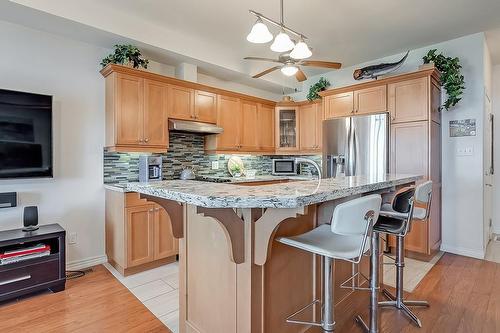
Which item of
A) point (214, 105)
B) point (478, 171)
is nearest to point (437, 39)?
point (478, 171)

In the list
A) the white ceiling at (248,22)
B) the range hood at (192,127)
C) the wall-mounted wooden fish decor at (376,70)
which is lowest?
the range hood at (192,127)

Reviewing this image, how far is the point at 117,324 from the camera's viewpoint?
6.56 ft

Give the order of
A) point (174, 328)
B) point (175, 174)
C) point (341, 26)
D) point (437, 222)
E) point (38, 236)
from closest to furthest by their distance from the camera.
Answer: point (174, 328), point (38, 236), point (341, 26), point (437, 222), point (175, 174)

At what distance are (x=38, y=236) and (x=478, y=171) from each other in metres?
4.68

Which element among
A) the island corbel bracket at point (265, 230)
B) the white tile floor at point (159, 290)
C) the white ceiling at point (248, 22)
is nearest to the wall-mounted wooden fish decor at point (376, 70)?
the white ceiling at point (248, 22)

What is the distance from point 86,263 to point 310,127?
12.2 ft

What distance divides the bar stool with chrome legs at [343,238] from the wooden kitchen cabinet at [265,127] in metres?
3.23

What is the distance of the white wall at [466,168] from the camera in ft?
10.9

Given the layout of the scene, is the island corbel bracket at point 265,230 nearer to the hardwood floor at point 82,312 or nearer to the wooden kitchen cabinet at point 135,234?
the hardwood floor at point 82,312

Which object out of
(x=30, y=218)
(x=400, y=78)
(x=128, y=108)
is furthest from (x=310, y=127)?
(x=30, y=218)

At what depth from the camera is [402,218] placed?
6.18 ft

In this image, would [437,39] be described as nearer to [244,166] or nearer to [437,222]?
[437,222]

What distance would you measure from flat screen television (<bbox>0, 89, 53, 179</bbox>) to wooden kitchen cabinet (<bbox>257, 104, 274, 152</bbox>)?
2.84m

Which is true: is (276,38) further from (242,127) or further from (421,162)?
(421,162)
